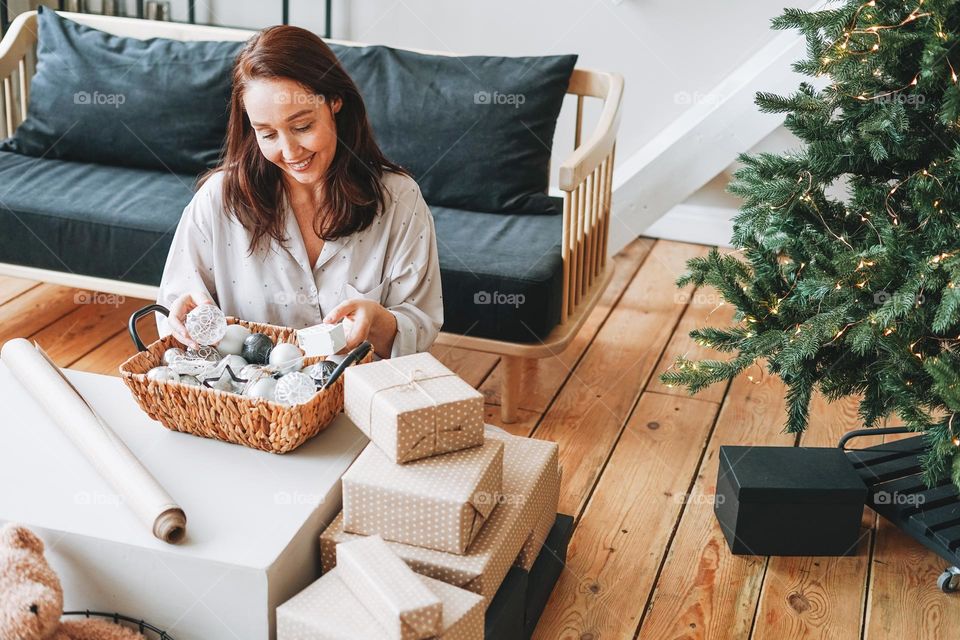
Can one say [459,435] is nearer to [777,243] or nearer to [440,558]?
[440,558]

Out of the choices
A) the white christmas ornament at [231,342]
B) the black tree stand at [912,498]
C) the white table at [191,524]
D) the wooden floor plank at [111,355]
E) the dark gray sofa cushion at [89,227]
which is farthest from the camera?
the wooden floor plank at [111,355]

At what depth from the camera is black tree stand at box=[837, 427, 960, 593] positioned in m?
1.93

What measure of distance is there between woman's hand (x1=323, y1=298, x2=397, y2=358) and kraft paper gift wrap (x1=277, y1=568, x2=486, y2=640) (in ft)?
1.54

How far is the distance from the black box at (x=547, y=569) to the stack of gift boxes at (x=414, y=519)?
185 millimetres

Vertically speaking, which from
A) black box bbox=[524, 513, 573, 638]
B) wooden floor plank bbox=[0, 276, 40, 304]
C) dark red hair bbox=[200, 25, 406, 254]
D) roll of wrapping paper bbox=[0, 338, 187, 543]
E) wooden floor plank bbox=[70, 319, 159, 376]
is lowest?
wooden floor plank bbox=[0, 276, 40, 304]

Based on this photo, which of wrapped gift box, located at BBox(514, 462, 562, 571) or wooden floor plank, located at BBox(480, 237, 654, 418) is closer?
wrapped gift box, located at BBox(514, 462, 562, 571)

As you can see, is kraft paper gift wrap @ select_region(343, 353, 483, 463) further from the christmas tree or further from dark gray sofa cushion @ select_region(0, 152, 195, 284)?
dark gray sofa cushion @ select_region(0, 152, 195, 284)

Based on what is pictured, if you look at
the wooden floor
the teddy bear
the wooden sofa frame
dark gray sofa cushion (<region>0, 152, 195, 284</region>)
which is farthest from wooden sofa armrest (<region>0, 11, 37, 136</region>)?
the teddy bear

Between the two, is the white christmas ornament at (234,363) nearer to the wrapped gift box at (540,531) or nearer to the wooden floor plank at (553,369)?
the wrapped gift box at (540,531)

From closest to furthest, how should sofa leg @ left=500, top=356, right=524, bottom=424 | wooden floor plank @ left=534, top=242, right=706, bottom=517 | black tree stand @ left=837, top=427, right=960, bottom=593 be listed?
black tree stand @ left=837, top=427, right=960, bottom=593
wooden floor plank @ left=534, top=242, right=706, bottom=517
sofa leg @ left=500, top=356, right=524, bottom=424

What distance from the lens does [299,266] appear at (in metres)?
1.96

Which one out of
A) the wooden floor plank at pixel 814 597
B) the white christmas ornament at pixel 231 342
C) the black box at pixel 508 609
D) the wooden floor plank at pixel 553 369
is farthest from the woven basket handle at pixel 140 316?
the wooden floor plank at pixel 814 597

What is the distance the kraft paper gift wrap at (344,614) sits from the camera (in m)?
1.34

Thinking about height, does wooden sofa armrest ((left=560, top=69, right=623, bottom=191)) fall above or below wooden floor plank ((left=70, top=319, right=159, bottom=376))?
above
